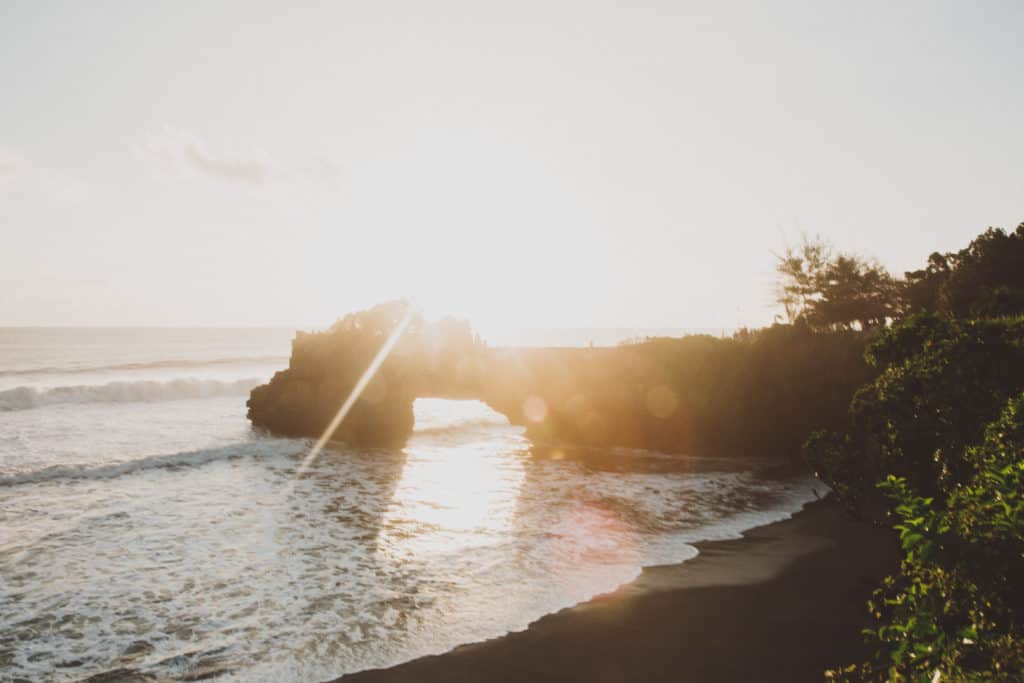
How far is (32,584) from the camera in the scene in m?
11.9

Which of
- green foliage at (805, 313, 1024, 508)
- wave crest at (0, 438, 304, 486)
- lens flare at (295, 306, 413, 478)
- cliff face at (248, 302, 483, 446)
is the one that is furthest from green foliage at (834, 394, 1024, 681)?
cliff face at (248, 302, 483, 446)

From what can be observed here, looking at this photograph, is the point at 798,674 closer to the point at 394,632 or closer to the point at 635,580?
the point at 635,580

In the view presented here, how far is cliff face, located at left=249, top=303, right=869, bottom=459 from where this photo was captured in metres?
27.6

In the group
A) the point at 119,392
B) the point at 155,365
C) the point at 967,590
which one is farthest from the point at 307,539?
the point at 155,365

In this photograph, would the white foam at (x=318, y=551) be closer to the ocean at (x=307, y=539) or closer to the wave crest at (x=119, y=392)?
the ocean at (x=307, y=539)

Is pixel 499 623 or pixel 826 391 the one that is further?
pixel 826 391

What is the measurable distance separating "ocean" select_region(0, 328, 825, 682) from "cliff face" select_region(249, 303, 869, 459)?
2632 millimetres

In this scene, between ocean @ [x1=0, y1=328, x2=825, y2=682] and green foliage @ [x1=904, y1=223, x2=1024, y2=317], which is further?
green foliage @ [x1=904, y1=223, x2=1024, y2=317]

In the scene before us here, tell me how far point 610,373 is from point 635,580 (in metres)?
21.1

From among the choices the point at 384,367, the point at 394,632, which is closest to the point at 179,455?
the point at 384,367

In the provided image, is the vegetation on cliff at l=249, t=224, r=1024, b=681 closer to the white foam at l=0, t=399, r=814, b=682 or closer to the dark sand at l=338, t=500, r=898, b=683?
the dark sand at l=338, t=500, r=898, b=683

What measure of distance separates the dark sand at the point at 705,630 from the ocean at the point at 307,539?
0.59 meters

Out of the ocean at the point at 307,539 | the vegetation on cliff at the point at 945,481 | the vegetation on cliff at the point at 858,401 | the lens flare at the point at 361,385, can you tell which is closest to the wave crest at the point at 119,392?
the ocean at the point at 307,539

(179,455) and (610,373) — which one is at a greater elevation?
(610,373)
